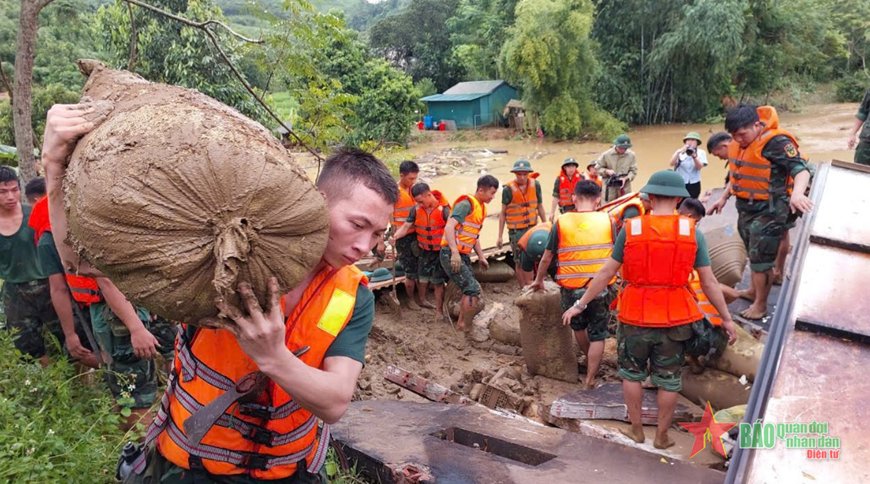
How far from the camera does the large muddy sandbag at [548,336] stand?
5.29 meters

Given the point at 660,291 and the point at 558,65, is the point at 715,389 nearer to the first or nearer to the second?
the point at 660,291

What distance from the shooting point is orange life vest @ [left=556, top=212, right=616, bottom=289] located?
193 inches

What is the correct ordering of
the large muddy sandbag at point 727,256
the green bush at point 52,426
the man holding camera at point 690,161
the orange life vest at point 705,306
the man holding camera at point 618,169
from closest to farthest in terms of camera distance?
1. the green bush at point 52,426
2. the orange life vest at point 705,306
3. the large muddy sandbag at point 727,256
4. the man holding camera at point 690,161
5. the man holding camera at point 618,169

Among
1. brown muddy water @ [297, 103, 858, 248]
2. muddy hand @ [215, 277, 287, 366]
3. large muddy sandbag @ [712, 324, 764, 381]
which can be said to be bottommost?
brown muddy water @ [297, 103, 858, 248]

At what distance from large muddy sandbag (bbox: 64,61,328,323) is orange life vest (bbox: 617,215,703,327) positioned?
296cm

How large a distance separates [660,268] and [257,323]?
3146 mm

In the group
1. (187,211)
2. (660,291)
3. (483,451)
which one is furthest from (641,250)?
(187,211)

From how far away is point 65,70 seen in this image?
74.5 ft

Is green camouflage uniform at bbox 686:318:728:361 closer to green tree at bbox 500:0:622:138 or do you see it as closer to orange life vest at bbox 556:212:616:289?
orange life vest at bbox 556:212:616:289

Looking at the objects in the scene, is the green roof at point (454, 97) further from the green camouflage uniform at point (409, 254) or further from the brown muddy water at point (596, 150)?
the green camouflage uniform at point (409, 254)

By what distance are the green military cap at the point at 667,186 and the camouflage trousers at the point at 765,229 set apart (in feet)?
5.87

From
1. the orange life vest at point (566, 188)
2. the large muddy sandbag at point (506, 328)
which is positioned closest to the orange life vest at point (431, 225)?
the large muddy sandbag at point (506, 328)

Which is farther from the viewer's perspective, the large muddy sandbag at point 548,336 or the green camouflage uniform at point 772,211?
the large muddy sandbag at point 548,336

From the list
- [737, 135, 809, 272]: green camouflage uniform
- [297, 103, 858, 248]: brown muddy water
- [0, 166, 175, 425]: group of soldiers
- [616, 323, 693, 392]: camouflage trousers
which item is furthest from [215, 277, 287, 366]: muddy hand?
[297, 103, 858, 248]: brown muddy water
